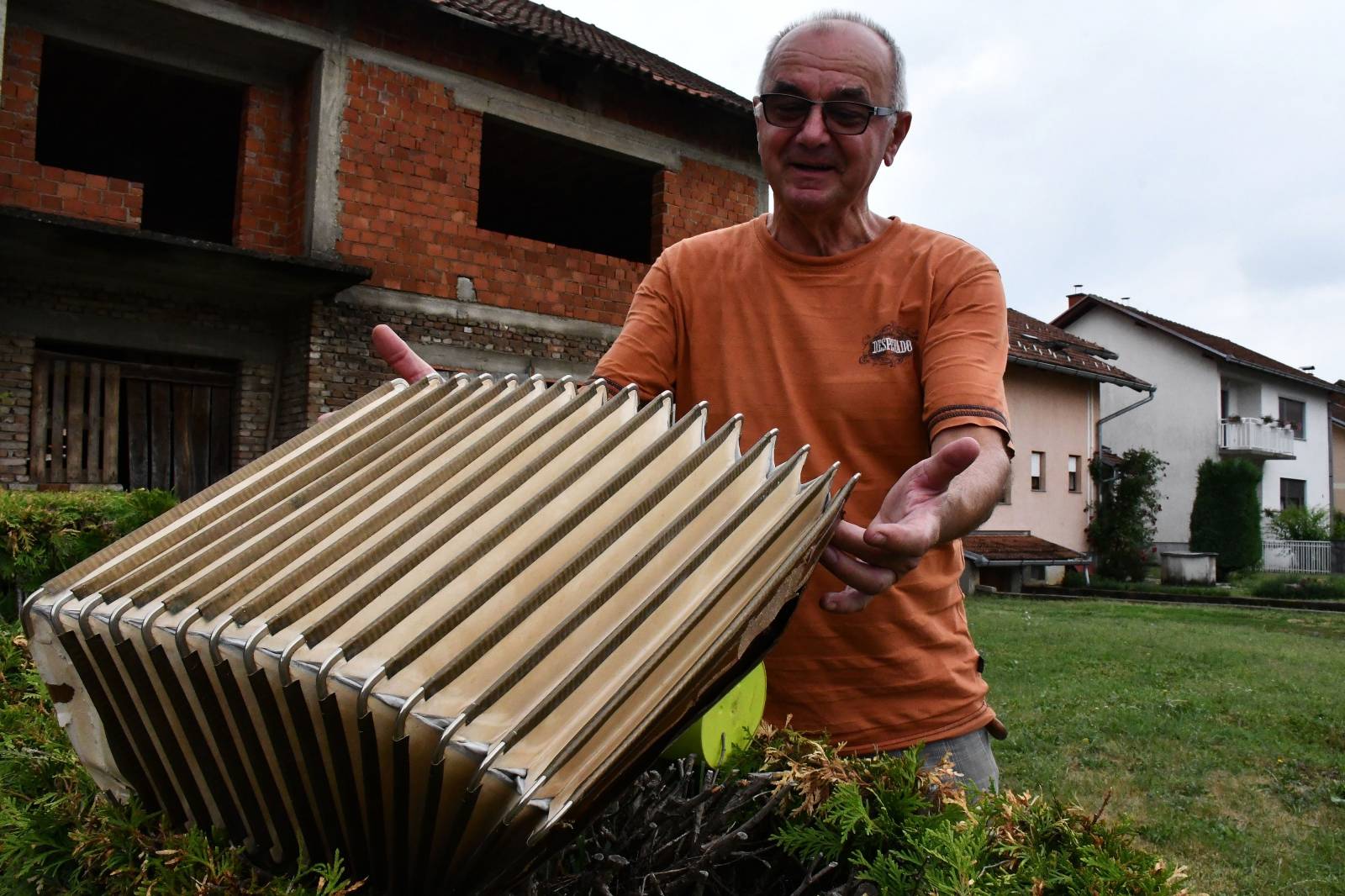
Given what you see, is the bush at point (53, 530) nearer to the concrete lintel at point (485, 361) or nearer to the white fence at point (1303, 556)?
the concrete lintel at point (485, 361)

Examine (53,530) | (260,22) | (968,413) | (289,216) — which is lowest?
(53,530)

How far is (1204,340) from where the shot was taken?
35.4m

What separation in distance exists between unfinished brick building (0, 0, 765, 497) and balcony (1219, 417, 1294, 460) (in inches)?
1083

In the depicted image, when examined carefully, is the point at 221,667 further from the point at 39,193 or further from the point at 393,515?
the point at 39,193

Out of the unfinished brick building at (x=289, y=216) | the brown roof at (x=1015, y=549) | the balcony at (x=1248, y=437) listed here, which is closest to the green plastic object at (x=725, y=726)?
the unfinished brick building at (x=289, y=216)

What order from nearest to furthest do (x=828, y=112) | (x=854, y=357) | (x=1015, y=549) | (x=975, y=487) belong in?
(x=975, y=487) < (x=828, y=112) < (x=854, y=357) < (x=1015, y=549)

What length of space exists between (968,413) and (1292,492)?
4464 cm

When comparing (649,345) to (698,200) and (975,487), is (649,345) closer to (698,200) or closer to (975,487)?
(975,487)

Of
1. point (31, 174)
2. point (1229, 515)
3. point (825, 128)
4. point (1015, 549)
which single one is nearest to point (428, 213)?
point (31, 174)

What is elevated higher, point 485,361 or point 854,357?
point 485,361

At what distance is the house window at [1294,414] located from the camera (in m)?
37.5

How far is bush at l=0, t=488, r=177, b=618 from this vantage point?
351 centimetres

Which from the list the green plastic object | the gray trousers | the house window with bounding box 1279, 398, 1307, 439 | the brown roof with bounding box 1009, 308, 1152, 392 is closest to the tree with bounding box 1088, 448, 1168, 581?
the brown roof with bounding box 1009, 308, 1152, 392

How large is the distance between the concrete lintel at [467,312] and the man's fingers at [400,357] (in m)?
9.29
